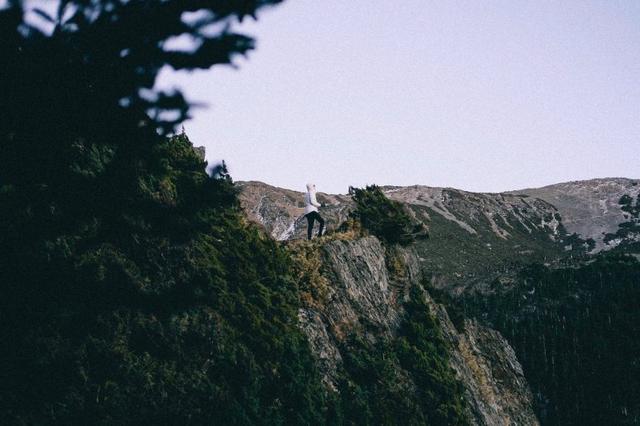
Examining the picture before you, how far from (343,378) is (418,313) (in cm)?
570

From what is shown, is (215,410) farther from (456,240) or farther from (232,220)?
(456,240)

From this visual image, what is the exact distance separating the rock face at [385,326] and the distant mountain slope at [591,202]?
8892cm

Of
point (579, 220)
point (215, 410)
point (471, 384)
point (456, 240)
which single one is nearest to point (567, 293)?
point (471, 384)

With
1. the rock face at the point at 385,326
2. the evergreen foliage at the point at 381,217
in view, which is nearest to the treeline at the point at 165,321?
the rock face at the point at 385,326

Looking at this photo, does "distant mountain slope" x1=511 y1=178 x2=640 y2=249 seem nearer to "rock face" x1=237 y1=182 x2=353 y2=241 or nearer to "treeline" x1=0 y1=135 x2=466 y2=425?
"rock face" x1=237 y1=182 x2=353 y2=241

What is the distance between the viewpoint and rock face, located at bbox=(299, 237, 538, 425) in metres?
15.0

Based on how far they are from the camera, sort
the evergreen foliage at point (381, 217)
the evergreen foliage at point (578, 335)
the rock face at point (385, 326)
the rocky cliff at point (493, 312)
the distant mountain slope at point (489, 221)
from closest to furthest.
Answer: the rock face at point (385, 326)
the rocky cliff at point (493, 312)
the evergreen foliage at point (381, 217)
the evergreen foliage at point (578, 335)
the distant mountain slope at point (489, 221)

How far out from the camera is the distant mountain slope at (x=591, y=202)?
112 m

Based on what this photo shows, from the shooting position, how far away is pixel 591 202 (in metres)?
131

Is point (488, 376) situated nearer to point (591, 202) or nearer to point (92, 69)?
point (92, 69)

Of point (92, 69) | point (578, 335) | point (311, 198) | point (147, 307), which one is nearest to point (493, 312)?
point (578, 335)

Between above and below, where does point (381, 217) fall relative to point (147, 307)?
above

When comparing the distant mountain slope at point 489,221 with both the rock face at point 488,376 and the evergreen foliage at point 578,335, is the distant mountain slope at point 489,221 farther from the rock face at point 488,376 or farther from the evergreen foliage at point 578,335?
the rock face at point 488,376

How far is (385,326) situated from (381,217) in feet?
18.4
